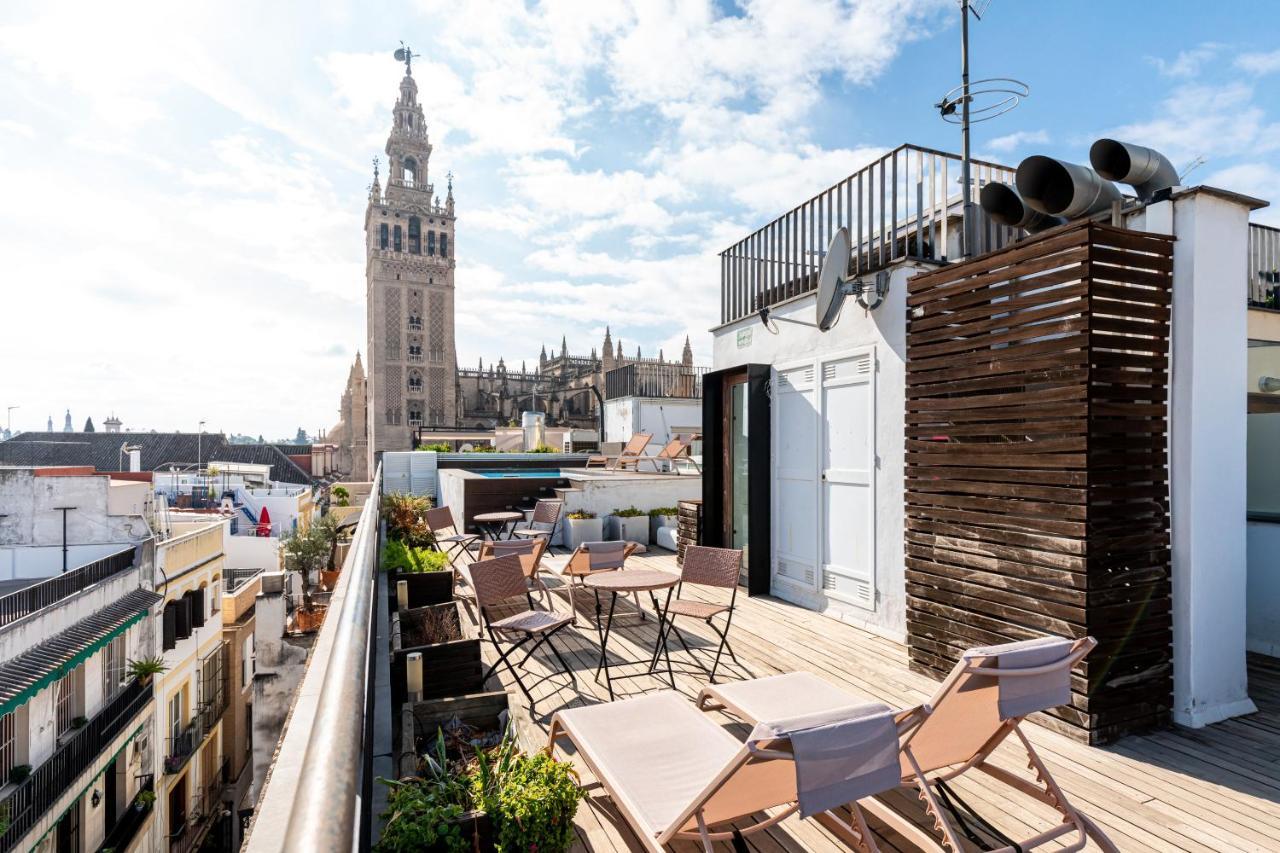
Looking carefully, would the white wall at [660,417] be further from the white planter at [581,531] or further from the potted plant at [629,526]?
the white planter at [581,531]

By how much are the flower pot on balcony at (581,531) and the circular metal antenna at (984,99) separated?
20.0 feet

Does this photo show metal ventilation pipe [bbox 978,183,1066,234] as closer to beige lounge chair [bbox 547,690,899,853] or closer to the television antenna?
the television antenna

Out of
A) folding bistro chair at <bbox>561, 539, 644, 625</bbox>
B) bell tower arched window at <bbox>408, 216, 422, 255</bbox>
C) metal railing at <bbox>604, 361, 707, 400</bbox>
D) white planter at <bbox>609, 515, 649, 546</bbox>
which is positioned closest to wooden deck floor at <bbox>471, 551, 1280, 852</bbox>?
folding bistro chair at <bbox>561, 539, 644, 625</bbox>

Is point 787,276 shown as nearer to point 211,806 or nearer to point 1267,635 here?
point 1267,635

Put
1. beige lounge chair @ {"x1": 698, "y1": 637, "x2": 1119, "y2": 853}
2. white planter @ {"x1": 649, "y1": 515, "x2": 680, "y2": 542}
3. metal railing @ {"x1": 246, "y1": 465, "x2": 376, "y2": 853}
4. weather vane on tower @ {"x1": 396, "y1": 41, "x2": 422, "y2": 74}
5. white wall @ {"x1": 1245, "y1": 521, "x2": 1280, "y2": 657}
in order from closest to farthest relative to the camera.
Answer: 1. metal railing @ {"x1": 246, "y1": 465, "x2": 376, "y2": 853}
2. beige lounge chair @ {"x1": 698, "y1": 637, "x2": 1119, "y2": 853}
3. white wall @ {"x1": 1245, "y1": 521, "x2": 1280, "y2": 657}
4. white planter @ {"x1": 649, "y1": 515, "x2": 680, "y2": 542}
5. weather vane on tower @ {"x1": 396, "y1": 41, "x2": 422, "y2": 74}

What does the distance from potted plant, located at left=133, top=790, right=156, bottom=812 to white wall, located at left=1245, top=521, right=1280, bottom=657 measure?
59.9 ft

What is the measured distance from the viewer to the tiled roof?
48562 millimetres

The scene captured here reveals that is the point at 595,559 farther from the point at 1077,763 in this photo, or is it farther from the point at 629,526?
the point at 629,526

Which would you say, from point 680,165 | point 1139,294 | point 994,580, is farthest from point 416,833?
point 680,165

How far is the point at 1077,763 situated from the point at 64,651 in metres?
14.7

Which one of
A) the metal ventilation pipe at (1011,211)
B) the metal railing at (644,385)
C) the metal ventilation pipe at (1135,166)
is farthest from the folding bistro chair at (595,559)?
the metal railing at (644,385)

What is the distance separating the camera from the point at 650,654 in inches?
179

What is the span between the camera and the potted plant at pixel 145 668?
13484 mm

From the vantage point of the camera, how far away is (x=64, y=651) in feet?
36.5
